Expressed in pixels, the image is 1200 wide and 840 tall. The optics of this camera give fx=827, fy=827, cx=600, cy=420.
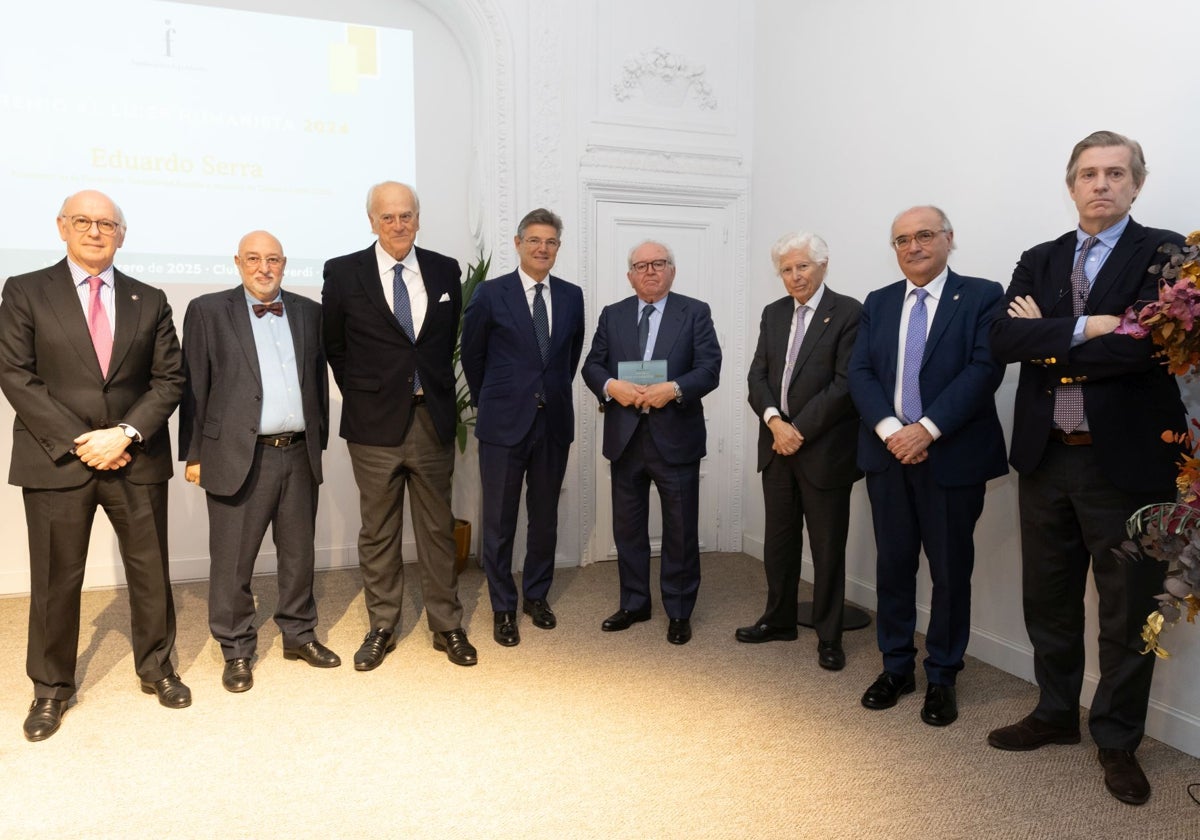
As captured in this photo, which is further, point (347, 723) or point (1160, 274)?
point (347, 723)

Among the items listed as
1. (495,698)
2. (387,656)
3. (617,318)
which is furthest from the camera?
(617,318)

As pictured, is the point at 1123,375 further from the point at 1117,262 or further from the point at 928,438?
the point at 928,438

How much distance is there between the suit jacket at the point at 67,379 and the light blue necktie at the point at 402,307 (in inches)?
32.8

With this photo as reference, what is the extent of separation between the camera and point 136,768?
99.7 inches

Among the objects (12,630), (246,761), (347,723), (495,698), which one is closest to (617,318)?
(495,698)

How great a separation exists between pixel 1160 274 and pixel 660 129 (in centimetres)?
316

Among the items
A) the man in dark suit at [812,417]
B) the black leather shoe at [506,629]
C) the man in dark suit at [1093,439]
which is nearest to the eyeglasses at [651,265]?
the man in dark suit at [812,417]

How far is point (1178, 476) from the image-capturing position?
2109 mm

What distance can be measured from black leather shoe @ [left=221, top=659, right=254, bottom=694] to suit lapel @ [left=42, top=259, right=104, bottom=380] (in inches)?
46.5

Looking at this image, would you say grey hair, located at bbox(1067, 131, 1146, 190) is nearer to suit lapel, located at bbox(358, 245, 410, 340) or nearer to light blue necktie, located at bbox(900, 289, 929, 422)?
light blue necktie, located at bbox(900, 289, 929, 422)

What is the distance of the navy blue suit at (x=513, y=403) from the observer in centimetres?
358

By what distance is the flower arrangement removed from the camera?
1896 mm

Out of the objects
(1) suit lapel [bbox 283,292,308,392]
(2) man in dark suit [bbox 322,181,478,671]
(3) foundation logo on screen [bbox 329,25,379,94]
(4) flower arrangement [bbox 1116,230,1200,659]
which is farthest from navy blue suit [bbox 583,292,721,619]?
(3) foundation logo on screen [bbox 329,25,379,94]

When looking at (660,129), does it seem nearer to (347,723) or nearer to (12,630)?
(347,723)
